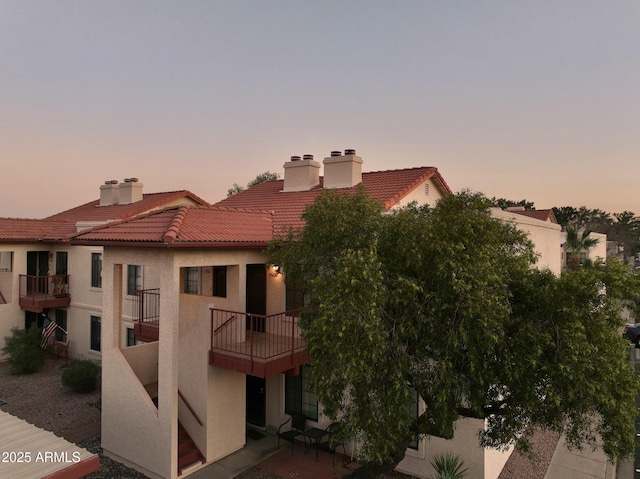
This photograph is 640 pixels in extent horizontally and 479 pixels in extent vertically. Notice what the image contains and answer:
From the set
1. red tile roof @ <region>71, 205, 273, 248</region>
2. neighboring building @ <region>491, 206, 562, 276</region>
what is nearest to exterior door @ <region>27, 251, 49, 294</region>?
red tile roof @ <region>71, 205, 273, 248</region>

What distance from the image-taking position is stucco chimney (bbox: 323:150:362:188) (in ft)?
50.9

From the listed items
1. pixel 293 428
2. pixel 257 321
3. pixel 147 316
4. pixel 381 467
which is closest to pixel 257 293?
pixel 257 321

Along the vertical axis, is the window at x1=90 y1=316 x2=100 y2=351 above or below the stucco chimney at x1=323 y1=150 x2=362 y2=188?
below

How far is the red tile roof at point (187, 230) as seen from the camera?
9242mm

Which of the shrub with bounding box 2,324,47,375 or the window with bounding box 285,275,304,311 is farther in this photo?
the shrub with bounding box 2,324,47,375

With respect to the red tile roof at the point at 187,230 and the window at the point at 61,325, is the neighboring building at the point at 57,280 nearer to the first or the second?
the window at the point at 61,325

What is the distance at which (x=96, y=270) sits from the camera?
19500 millimetres

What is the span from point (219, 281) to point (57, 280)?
41.4 feet

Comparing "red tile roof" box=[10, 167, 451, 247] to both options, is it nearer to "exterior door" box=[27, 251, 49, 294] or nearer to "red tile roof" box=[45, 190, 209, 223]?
"red tile roof" box=[45, 190, 209, 223]

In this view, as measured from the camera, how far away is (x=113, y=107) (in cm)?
2222

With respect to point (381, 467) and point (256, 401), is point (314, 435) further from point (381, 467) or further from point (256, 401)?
point (381, 467)

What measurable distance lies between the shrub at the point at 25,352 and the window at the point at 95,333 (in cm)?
205

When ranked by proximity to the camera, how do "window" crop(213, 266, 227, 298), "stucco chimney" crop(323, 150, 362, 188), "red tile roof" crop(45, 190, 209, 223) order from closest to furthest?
"window" crop(213, 266, 227, 298)
"stucco chimney" crop(323, 150, 362, 188)
"red tile roof" crop(45, 190, 209, 223)

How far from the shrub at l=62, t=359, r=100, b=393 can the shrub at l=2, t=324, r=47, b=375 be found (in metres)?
3.45
